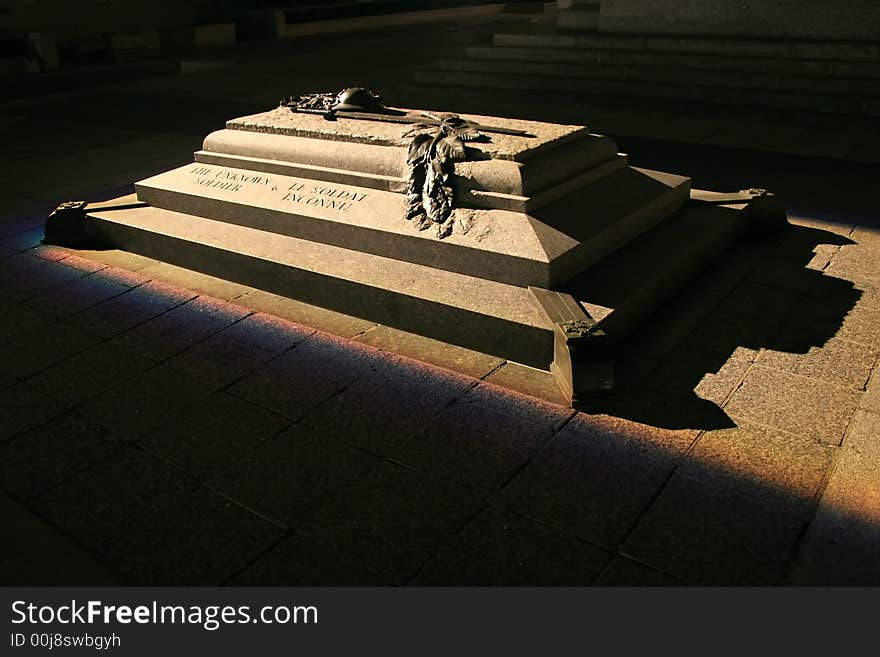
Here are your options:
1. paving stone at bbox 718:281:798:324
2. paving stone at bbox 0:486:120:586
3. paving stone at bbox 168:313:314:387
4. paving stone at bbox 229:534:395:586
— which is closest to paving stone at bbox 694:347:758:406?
paving stone at bbox 718:281:798:324

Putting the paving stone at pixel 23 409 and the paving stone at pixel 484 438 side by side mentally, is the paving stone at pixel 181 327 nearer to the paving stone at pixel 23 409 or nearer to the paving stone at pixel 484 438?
the paving stone at pixel 23 409

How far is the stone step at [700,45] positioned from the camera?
1024cm

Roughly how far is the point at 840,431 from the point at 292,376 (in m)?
3.05

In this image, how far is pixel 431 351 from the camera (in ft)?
16.0

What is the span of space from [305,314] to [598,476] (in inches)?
104

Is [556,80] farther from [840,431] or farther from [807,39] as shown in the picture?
[840,431]

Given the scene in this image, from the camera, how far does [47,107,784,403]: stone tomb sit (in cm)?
477

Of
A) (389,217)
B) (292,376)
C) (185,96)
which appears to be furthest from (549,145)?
(185,96)

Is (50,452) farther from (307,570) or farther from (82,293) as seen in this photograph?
(82,293)

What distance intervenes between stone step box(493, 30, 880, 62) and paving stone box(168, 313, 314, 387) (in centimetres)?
874

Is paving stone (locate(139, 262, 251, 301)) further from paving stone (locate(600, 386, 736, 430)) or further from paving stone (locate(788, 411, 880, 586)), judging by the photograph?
paving stone (locate(788, 411, 880, 586))

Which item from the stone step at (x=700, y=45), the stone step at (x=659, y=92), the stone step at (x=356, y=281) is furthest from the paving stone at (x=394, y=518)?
the stone step at (x=700, y=45)

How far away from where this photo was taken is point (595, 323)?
431 centimetres

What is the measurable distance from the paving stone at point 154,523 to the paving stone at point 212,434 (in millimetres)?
110
